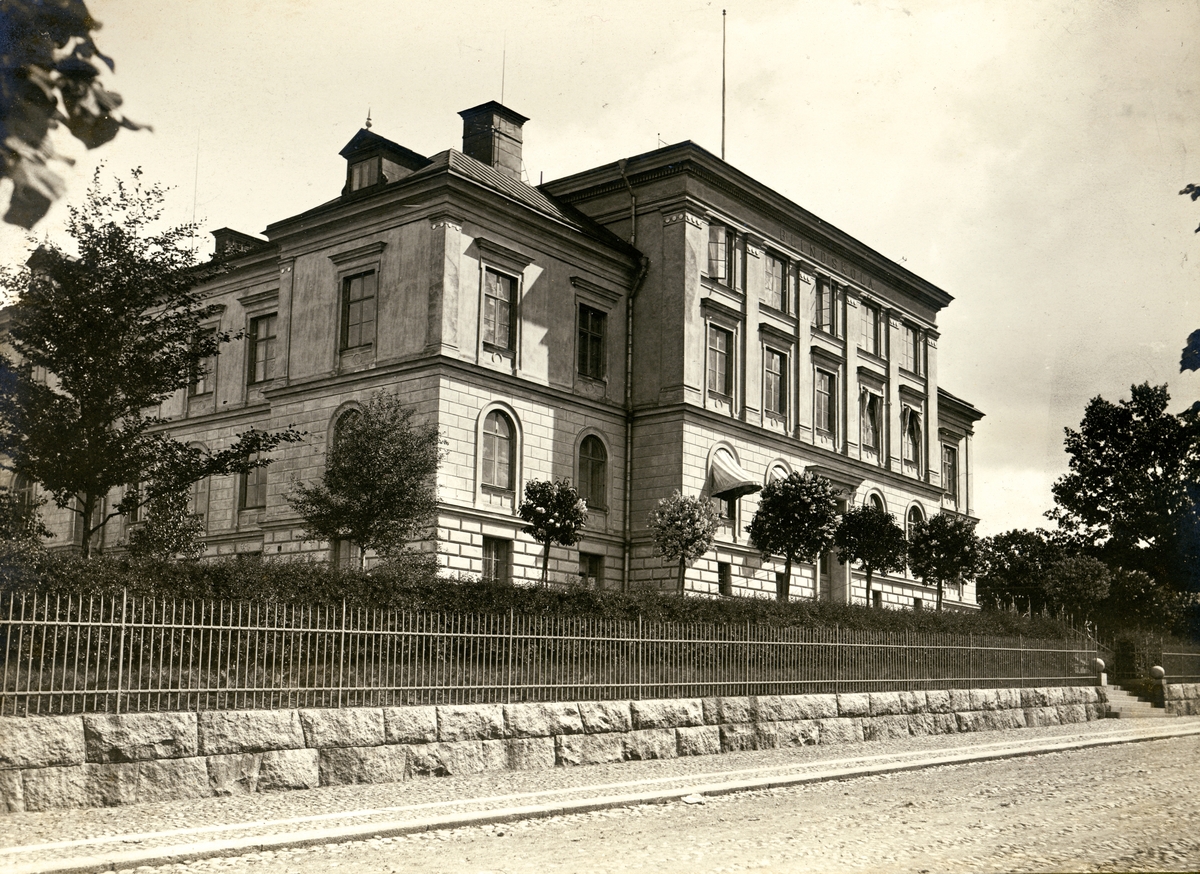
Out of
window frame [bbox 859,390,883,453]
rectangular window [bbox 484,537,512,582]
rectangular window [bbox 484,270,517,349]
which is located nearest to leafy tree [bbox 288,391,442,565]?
rectangular window [bbox 484,537,512,582]

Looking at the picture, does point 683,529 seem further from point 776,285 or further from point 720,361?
point 776,285

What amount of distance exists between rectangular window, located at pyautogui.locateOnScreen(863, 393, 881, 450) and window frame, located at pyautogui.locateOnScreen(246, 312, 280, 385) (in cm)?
2304

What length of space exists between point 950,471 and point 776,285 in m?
20.6

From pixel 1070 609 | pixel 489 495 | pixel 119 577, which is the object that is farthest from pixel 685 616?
pixel 1070 609

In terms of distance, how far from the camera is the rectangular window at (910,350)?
50656mm

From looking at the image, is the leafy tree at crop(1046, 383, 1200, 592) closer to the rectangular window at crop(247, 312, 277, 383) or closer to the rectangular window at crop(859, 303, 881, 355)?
the rectangular window at crop(859, 303, 881, 355)

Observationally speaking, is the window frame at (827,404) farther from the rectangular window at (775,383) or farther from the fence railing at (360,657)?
the fence railing at (360,657)

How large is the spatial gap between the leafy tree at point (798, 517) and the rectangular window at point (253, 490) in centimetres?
1600

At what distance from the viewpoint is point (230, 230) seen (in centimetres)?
4566

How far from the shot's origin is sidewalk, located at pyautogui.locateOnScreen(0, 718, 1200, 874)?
885 cm

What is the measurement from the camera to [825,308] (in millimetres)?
44906

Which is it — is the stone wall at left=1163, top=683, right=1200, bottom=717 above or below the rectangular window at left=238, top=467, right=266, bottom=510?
below

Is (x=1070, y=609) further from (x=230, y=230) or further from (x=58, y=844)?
(x=58, y=844)

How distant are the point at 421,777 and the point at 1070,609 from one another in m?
37.8
